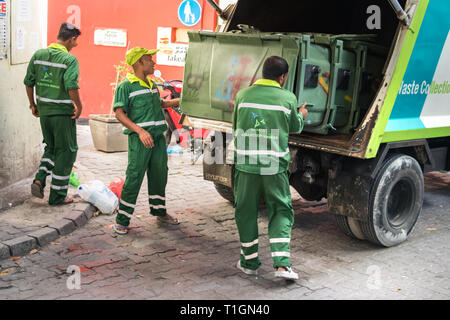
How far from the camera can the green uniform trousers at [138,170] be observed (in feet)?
16.9

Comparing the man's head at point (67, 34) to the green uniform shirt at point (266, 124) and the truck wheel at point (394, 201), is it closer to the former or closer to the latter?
the green uniform shirt at point (266, 124)

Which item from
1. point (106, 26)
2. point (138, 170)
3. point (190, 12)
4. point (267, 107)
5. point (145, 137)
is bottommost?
point (138, 170)

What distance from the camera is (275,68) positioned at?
13.5 feet

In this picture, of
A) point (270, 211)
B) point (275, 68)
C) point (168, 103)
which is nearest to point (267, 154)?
point (270, 211)

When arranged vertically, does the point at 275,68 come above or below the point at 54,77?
above

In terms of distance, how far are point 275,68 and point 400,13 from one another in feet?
3.72

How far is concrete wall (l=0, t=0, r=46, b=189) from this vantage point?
6.09m

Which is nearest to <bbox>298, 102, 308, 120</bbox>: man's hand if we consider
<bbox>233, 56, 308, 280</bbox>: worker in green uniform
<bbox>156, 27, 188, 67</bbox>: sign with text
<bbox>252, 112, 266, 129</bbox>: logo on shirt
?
<bbox>233, 56, 308, 280</bbox>: worker in green uniform

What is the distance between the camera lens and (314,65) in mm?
4539

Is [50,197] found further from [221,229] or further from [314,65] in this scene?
[314,65]

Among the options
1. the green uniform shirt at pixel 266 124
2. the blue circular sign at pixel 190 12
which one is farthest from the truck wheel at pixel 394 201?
the blue circular sign at pixel 190 12

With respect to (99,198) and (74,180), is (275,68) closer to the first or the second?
(99,198)

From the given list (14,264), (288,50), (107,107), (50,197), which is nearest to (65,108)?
(50,197)

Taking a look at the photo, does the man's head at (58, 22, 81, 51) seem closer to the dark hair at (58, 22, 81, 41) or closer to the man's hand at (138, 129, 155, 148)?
the dark hair at (58, 22, 81, 41)
